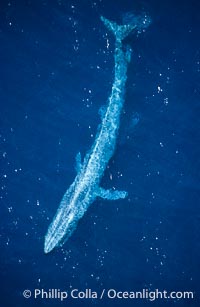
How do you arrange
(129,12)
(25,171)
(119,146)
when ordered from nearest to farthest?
1. (129,12)
2. (119,146)
3. (25,171)

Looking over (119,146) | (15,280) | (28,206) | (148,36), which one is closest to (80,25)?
(148,36)

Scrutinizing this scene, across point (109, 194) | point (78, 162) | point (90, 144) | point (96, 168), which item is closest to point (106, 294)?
point (109, 194)

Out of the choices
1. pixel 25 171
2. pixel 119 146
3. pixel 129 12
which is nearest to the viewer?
pixel 129 12

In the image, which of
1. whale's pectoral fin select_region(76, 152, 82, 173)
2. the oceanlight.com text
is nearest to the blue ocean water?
the oceanlight.com text

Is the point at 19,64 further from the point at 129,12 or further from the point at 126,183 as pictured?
the point at 126,183

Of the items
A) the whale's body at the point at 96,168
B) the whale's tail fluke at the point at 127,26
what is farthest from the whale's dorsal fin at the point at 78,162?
the whale's tail fluke at the point at 127,26

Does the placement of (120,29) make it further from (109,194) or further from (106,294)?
(106,294)

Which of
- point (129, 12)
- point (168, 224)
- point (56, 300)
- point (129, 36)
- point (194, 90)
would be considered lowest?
point (56, 300)
